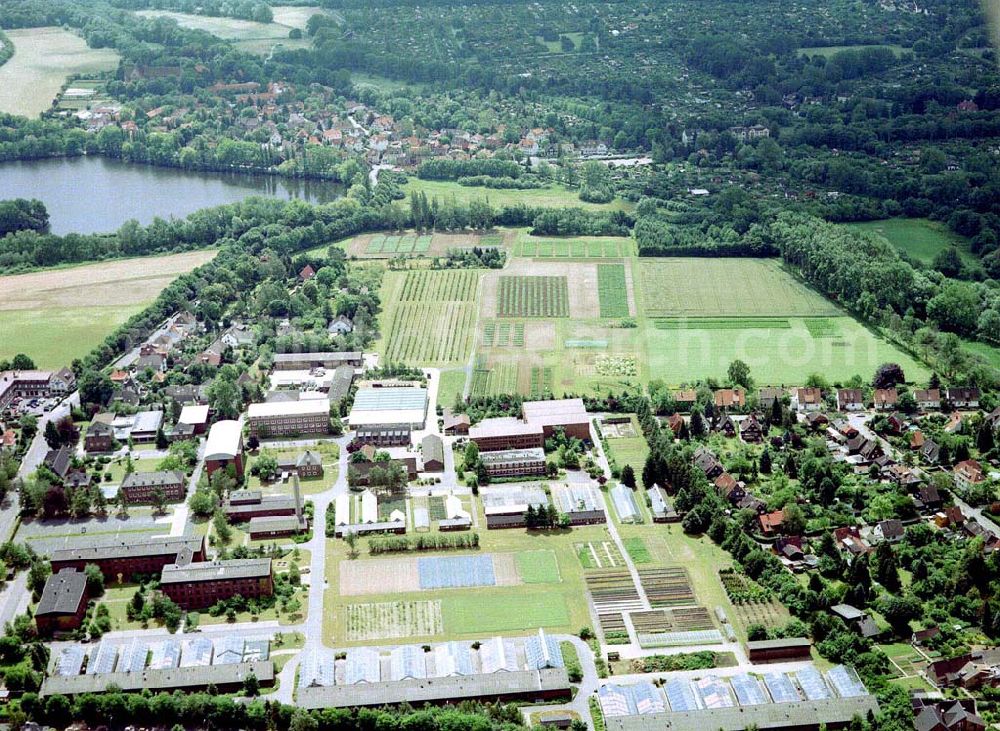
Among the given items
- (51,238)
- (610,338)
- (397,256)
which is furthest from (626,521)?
(51,238)

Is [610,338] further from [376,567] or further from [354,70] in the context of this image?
[354,70]

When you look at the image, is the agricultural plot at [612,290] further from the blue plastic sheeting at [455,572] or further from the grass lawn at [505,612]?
the grass lawn at [505,612]

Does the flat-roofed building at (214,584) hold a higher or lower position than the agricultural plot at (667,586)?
lower

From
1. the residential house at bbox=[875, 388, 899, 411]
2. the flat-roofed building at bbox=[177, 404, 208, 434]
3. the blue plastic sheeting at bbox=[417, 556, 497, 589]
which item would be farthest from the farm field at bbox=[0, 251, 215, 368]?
the residential house at bbox=[875, 388, 899, 411]

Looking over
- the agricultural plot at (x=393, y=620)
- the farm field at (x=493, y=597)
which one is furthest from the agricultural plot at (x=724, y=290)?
the agricultural plot at (x=393, y=620)

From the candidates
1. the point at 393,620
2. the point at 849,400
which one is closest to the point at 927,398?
the point at 849,400

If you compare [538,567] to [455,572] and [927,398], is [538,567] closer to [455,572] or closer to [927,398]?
[455,572]

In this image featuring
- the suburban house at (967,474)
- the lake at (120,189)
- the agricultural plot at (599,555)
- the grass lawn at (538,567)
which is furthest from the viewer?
the lake at (120,189)
